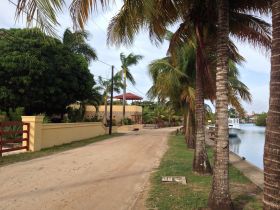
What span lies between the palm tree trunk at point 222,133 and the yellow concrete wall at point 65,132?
1305 cm

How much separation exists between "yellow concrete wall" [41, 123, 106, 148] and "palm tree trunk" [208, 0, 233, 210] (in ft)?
42.8

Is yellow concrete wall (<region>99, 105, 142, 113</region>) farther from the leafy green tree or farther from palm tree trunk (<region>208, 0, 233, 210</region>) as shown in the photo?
palm tree trunk (<region>208, 0, 233, 210</region>)

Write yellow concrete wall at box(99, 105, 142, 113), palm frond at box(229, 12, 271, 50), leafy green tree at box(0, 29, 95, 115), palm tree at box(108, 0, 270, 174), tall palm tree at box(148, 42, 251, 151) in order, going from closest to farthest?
1. palm tree at box(108, 0, 270, 174)
2. palm frond at box(229, 12, 271, 50)
3. tall palm tree at box(148, 42, 251, 151)
4. leafy green tree at box(0, 29, 95, 115)
5. yellow concrete wall at box(99, 105, 142, 113)

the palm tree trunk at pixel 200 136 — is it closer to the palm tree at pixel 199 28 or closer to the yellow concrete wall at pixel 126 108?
the palm tree at pixel 199 28

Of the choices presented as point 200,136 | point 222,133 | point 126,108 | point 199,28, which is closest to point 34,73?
point 200,136

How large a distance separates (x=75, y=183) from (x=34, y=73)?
1651 centimetres

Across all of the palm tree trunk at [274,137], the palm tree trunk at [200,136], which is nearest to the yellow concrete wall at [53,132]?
the palm tree trunk at [200,136]

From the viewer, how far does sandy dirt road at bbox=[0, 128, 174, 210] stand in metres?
8.30

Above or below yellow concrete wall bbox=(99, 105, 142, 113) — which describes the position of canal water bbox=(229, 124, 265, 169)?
below

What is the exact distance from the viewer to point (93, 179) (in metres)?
11.3

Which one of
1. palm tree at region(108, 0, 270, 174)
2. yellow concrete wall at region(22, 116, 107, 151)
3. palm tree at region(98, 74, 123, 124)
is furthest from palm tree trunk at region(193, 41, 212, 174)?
palm tree at region(98, 74, 123, 124)

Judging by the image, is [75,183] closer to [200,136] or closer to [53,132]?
[200,136]

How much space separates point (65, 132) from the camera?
78.1 feet

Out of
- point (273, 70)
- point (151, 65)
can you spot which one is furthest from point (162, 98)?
point (273, 70)
